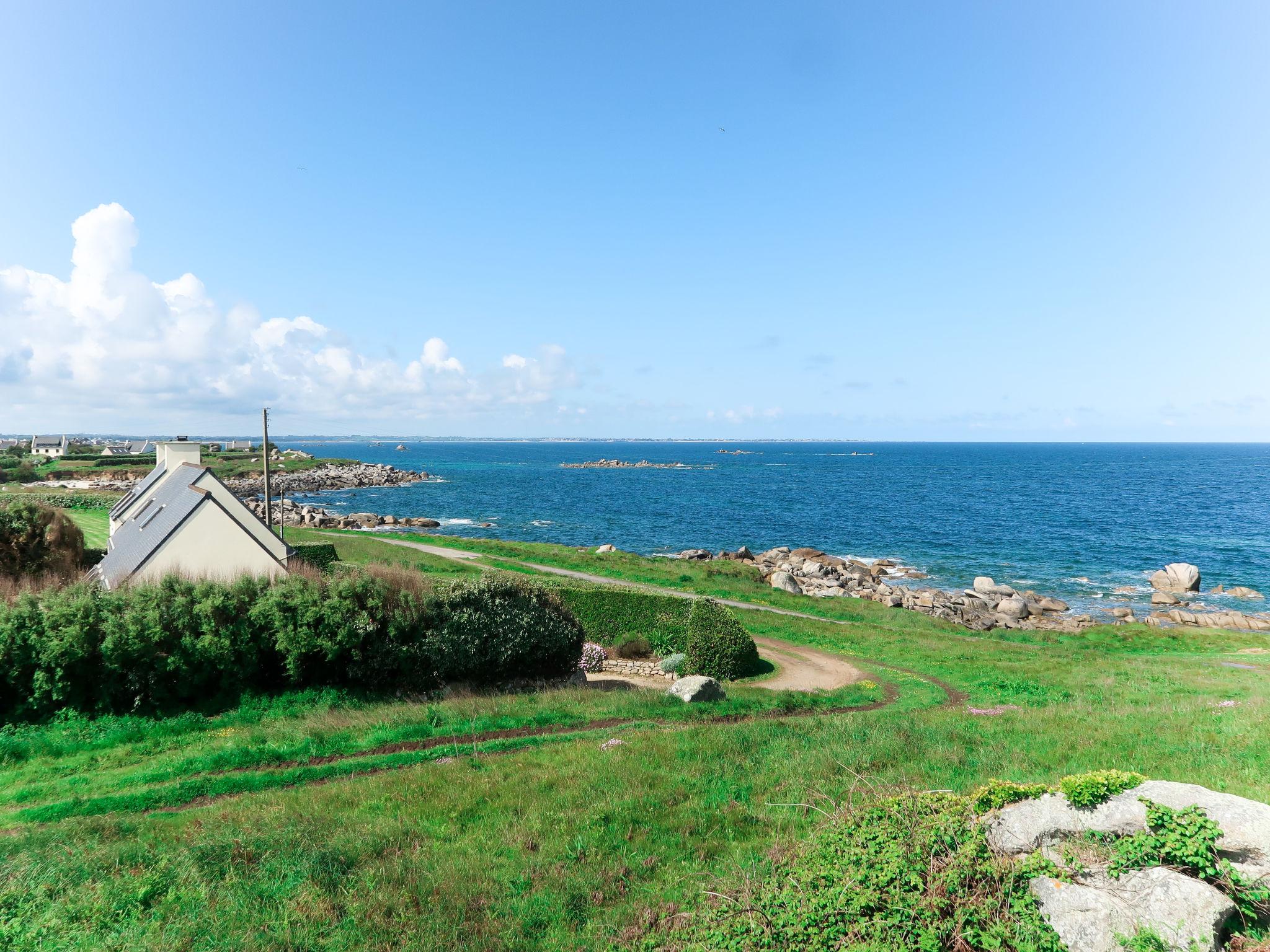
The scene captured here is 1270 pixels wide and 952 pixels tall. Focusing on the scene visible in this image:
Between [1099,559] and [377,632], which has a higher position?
[377,632]

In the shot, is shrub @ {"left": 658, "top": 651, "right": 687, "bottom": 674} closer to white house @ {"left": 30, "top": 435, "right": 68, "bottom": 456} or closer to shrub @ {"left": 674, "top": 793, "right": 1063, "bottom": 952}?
shrub @ {"left": 674, "top": 793, "right": 1063, "bottom": 952}

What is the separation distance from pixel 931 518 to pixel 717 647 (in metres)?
81.0

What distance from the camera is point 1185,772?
11258 millimetres

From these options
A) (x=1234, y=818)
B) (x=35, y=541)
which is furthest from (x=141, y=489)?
(x=1234, y=818)

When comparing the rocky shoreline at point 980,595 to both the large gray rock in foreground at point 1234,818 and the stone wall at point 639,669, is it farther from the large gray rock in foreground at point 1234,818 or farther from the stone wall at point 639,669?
the large gray rock in foreground at point 1234,818

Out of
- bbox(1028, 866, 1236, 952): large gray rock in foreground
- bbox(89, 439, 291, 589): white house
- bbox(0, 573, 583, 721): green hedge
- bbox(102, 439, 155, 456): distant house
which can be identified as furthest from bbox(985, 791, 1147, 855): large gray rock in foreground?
bbox(102, 439, 155, 456): distant house

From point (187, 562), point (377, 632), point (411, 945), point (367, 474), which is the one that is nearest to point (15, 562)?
point (187, 562)

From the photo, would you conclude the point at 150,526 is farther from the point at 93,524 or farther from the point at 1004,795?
the point at 93,524

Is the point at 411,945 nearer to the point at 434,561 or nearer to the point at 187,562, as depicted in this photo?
the point at 187,562

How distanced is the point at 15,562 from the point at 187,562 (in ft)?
36.4

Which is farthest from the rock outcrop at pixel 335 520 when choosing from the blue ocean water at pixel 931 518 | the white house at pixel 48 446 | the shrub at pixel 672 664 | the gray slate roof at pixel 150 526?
the white house at pixel 48 446

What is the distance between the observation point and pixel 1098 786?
23.7ft

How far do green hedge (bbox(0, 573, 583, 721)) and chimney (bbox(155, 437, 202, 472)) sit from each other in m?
14.2

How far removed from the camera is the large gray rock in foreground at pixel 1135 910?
5750 mm
